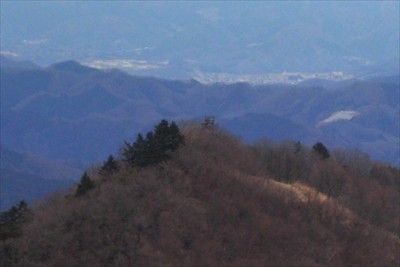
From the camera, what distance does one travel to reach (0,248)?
26.7m

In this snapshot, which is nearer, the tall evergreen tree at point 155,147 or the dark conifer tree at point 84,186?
the dark conifer tree at point 84,186

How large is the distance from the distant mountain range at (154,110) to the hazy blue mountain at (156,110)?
0.19 metres

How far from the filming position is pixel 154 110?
161375mm

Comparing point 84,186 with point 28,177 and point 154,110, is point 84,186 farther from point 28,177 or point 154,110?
point 154,110

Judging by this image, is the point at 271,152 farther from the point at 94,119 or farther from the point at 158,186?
the point at 94,119

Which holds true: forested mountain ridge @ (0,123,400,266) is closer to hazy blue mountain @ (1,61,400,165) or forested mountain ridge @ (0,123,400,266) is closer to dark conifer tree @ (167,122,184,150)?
dark conifer tree @ (167,122,184,150)

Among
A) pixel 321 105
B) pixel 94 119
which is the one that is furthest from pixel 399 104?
pixel 94 119

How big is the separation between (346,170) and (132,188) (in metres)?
18.3

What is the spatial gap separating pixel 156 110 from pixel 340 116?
35229 mm

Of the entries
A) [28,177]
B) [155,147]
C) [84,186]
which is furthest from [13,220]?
[28,177]

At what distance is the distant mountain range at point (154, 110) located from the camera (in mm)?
140125

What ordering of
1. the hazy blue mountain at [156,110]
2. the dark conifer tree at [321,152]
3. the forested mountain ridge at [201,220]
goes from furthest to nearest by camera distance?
1. the hazy blue mountain at [156,110]
2. the dark conifer tree at [321,152]
3. the forested mountain ridge at [201,220]

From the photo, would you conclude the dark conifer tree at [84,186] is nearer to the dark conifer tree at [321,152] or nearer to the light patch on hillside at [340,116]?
the dark conifer tree at [321,152]

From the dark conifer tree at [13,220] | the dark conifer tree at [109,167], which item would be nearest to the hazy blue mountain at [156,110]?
the dark conifer tree at [109,167]
